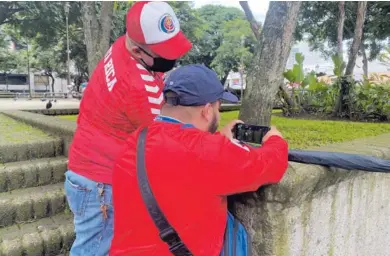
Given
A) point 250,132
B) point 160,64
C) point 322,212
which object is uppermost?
point 160,64

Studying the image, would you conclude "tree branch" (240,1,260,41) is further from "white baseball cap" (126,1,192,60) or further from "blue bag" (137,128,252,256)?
"blue bag" (137,128,252,256)

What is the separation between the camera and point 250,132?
1635 mm

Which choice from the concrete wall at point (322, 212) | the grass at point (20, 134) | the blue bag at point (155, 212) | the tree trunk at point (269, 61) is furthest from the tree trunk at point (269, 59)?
the grass at point (20, 134)

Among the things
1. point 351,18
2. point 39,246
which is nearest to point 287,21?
point 39,246

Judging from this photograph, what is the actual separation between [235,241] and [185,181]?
444mm

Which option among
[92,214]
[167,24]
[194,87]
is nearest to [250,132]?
[194,87]

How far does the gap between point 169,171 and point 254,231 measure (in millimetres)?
699

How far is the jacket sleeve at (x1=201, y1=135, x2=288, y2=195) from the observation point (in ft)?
3.86

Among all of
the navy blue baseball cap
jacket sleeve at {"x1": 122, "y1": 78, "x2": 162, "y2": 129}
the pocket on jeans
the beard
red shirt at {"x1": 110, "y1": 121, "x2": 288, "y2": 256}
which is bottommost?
the pocket on jeans

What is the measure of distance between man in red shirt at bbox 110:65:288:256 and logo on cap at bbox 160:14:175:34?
296mm

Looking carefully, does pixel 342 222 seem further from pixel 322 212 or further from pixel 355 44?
pixel 355 44

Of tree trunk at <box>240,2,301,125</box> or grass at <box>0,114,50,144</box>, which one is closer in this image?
tree trunk at <box>240,2,301,125</box>

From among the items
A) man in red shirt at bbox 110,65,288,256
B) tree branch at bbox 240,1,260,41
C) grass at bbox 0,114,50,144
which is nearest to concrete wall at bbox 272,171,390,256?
man in red shirt at bbox 110,65,288,256

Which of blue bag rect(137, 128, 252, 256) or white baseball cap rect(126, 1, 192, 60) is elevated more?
white baseball cap rect(126, 1, 192, 60)
